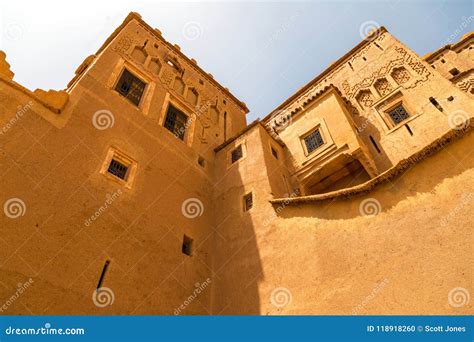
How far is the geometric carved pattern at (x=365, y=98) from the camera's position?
14474 millimetres

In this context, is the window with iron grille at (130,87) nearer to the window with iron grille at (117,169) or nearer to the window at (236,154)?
the window with iron grille at (117,169)

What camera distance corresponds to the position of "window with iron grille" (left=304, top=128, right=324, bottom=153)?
13348mm

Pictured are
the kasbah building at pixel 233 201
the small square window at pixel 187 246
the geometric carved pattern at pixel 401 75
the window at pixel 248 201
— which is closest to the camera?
the kasbah building at pixel 233 201

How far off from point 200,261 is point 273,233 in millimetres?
2529

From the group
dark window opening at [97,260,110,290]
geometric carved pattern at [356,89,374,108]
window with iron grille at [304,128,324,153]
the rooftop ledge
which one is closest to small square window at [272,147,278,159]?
window with iron grille at [304,128,324,153]

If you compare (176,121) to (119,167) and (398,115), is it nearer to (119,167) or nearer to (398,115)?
(119,167)

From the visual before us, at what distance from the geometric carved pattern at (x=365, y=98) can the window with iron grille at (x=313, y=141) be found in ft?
9.34

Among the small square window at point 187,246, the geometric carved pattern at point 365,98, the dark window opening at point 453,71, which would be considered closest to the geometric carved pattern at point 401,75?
the geometric carved pattern at point 365,98

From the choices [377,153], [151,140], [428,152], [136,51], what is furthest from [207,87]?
[428,152]

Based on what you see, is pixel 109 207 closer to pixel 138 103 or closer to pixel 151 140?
pixel 151 140

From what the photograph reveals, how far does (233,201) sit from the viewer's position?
37.7ft

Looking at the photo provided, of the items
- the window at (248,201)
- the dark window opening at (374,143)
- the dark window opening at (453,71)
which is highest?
the dark window opening at (453,71)

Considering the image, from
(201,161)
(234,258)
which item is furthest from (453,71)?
(234,258)

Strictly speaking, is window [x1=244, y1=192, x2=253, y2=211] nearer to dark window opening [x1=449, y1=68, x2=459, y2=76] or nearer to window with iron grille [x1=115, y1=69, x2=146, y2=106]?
window with iron grille [x1=115, y1=69, x2=146, y2=106]
